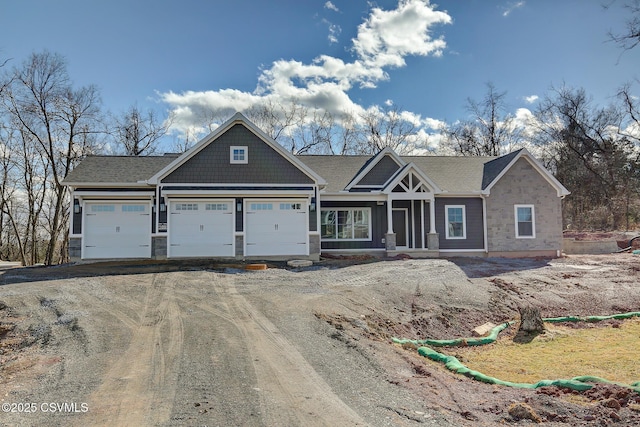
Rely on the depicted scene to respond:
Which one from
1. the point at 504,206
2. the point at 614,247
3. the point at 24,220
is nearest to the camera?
the point at 504,206

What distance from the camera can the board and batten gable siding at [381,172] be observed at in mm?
19984

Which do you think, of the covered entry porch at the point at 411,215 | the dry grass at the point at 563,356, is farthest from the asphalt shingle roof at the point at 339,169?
the dry grass at the point at 563,356

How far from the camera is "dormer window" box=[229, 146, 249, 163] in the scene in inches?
680

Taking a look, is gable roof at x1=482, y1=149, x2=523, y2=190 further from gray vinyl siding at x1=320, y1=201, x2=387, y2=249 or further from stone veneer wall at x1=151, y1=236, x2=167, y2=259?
stone veneer wall at x1=151, y1=236, x2=167, y2=259

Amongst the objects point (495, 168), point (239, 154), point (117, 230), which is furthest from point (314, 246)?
point (495, 168)

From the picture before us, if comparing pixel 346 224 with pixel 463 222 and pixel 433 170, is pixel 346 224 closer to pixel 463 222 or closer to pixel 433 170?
pixel 463 222

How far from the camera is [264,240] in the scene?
1741 cm

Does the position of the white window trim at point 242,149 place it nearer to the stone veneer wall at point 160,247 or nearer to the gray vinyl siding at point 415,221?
the stone veneer wall at point 160,247

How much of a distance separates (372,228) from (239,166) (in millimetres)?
6738

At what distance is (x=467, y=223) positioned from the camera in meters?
19.9

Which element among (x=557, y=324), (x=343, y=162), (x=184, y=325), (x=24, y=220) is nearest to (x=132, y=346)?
(x=184, y=325)

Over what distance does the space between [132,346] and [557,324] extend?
995 centimetres

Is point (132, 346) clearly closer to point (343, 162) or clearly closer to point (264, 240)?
point (264, 240)

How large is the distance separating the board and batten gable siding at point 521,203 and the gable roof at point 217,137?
8.42 metres
